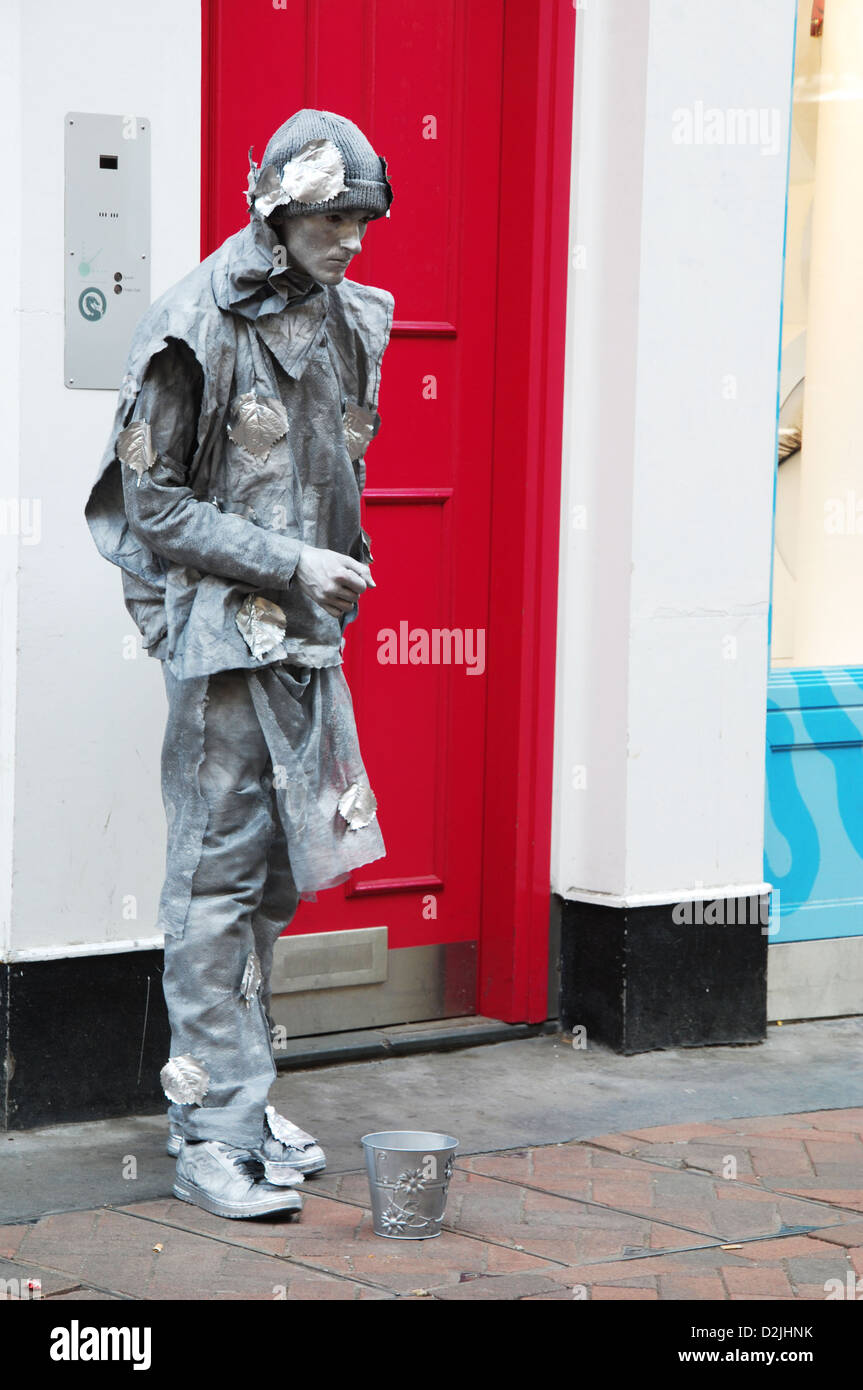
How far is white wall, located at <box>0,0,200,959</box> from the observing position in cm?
455

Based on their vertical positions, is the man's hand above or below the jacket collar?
below

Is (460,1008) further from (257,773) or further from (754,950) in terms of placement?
(257,773)

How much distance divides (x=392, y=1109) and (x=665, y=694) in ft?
4.36

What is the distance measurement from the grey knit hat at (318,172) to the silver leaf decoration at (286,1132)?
1885 millimetres

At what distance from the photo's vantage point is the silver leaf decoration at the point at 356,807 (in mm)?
4242

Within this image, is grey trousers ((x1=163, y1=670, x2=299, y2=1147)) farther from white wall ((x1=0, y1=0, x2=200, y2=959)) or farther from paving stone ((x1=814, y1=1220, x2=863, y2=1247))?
paving stone ((x1=814, y1=1220, x2=863, y2=1247))

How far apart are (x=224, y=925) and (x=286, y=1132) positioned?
0.58 meters

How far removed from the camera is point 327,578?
404 cm

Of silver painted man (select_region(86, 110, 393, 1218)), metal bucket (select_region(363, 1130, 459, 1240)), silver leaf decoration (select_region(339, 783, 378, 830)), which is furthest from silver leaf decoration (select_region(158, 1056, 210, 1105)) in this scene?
silver leaf decoration (select_region(339, 783, 378, 830))

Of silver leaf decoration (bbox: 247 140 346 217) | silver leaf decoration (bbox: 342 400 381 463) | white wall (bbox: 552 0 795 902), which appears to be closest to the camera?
silver leaf decoration (bbox: 247 140 346 217)

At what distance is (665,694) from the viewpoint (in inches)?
219

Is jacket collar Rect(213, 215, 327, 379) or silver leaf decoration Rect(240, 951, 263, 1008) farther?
silver leaf decoration Rect(240, 951, 263, 1008)

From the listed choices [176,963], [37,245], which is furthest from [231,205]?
[176,963]

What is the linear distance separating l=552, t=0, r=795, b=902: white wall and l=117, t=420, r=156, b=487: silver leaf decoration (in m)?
1.77
